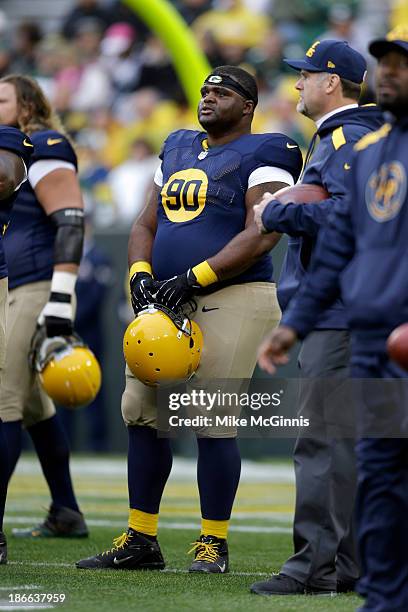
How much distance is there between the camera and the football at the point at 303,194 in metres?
4.52

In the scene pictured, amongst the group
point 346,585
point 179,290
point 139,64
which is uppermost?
point 139,64

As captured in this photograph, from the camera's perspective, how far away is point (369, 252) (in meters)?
3.64

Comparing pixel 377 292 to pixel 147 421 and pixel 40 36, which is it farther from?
pixel 40 36

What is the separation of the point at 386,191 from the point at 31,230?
2811 mm

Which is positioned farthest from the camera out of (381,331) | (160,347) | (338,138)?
(160,347)

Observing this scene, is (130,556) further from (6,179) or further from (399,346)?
(399,346)

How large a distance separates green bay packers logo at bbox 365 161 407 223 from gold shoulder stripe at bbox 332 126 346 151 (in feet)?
2.92

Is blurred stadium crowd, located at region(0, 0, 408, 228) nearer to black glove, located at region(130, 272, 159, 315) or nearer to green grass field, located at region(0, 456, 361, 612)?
green grass field, located at region(0, 456, 361, 612)

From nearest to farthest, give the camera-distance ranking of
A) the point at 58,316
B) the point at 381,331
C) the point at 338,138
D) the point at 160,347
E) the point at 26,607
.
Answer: the point at 381,331 < the point at 26,607 < the point at 338,138 < the point at 160,347 < the point at 58,316

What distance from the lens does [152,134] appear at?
1377cm

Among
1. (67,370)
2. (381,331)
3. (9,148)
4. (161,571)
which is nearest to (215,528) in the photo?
(161,571)

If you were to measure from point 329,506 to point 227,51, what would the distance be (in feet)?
31.8

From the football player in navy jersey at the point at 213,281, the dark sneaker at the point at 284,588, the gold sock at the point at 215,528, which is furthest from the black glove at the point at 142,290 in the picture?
the dark sneaker at the point at 284,588

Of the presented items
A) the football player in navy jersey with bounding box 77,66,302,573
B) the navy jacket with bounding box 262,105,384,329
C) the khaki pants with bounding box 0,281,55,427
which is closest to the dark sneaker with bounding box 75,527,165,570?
the football player in navy jersey with bounding box 77,66,302,573
